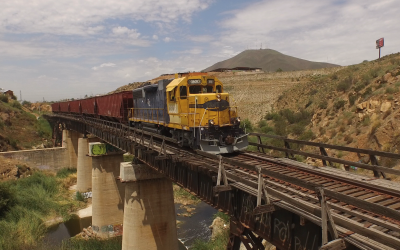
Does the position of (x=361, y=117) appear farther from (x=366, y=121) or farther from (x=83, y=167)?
(x=83, y=167)

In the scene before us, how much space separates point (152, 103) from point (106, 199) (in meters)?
11.5

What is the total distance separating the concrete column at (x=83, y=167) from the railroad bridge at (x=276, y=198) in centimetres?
1613

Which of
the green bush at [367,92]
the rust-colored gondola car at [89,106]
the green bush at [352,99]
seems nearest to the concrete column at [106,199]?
the rust-colored gondola car at [89,106]

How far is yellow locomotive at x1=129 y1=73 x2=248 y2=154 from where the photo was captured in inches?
474

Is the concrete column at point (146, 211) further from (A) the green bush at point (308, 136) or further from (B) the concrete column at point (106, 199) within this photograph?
(A) the green bush at point (308, 136)

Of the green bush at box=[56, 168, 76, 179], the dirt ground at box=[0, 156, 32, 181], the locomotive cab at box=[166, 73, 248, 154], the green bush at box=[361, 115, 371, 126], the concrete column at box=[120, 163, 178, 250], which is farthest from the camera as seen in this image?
the green bush at box=[56, 168, 76, 179]

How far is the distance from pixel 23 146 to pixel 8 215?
26598mm

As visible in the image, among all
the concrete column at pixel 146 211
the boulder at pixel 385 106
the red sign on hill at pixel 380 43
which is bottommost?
the concrete column at pixel 146 211

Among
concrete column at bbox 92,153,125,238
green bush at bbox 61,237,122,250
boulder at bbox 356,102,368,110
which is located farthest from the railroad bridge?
boulder at bbox 356,102,368,110

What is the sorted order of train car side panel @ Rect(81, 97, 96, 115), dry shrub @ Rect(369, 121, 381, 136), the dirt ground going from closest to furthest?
dry shrub @ Rect(369, 121, 381, 136) → train car side panel @ Rect(81, 97, 96, 115) → the dirt ground

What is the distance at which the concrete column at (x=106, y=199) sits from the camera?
2447 centimetres

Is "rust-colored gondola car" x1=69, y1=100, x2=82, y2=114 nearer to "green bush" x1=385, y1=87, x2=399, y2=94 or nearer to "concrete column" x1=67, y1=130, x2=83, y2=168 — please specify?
Answer: "concrete column" x1=67, y1=130, x2=83, y2=168

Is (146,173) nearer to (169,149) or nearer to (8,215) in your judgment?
(169,149)

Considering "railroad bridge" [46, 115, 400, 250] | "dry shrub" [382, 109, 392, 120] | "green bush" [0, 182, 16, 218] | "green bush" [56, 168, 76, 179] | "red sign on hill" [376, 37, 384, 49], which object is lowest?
"green bush" [56, 168, 76, 179]
